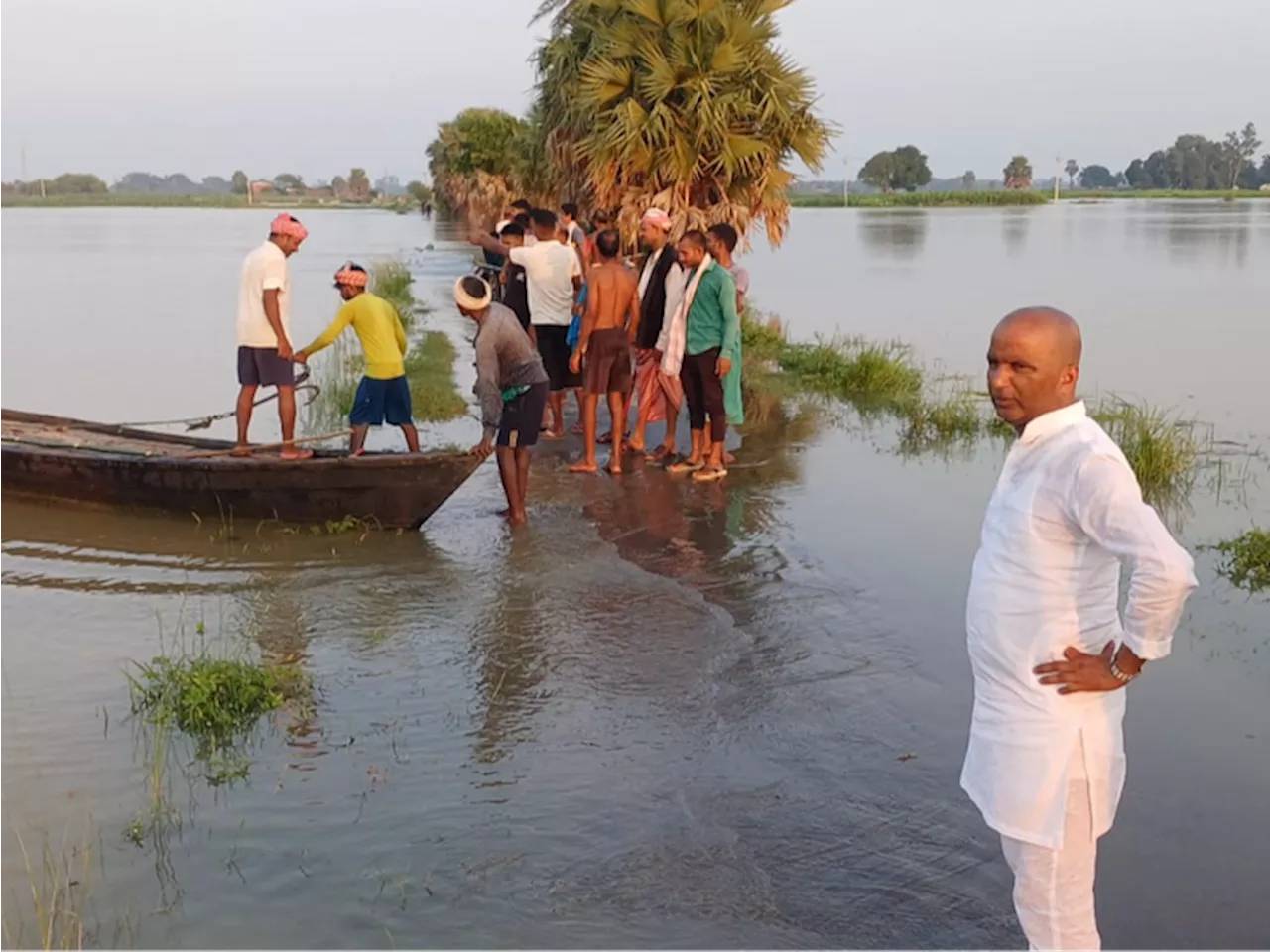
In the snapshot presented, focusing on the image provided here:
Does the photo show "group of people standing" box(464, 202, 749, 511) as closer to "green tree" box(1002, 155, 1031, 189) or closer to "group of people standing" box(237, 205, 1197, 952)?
"group of people standing" box(237, 205, 1197, 952)

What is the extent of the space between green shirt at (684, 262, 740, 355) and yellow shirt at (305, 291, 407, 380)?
2.13m

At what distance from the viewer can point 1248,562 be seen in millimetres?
7613

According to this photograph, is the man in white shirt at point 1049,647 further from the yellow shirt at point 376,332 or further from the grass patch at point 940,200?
the grass patch at point 940,200

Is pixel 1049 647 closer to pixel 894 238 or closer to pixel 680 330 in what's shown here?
pixel 680 330

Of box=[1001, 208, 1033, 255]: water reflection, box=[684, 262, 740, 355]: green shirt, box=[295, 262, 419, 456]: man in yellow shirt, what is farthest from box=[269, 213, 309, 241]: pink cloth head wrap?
box=[1001, 208, 1033, 255]: water reflection

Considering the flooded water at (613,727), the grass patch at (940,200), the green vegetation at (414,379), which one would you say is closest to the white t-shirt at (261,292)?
the flooded water at (613,727)

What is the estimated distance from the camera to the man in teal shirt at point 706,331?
923 cm

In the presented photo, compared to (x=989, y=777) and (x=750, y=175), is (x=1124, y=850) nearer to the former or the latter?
(x=989, y=777)

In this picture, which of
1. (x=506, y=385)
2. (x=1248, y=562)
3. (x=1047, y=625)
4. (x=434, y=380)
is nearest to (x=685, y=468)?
(x=506, y=385)

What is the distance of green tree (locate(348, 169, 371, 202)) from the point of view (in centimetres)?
18538

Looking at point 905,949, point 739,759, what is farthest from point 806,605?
point 905,949

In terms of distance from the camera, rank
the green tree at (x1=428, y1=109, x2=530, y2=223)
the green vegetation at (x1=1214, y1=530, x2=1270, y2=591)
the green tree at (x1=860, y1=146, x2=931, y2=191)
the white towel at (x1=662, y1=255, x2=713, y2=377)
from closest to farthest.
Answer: the green vegetation at (x1=1214, y1=530, x2=1270, y2=591), the white towel at (x1=662, y1=255, x2=713, y2=377), the green tree at (x1=428, y1=109, x2=530, y2=223), the green tree at (x1=860, y1=146, x2=931, y2=191)

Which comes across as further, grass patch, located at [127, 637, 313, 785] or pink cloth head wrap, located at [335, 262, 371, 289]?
pink cloth head wrap, located at [335, 262, 371, 289]

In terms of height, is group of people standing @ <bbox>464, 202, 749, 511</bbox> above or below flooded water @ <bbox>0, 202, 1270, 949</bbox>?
above
